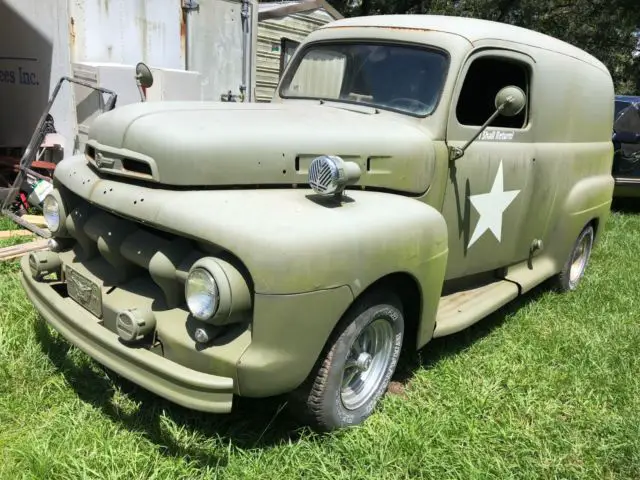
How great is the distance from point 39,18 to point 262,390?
614 cm

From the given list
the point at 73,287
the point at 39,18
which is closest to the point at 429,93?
the point at 73,287

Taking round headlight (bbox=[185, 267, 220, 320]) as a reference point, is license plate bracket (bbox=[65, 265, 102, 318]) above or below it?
below

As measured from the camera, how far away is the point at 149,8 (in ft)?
22.8

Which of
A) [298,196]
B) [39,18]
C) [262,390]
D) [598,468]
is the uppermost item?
[39,18]

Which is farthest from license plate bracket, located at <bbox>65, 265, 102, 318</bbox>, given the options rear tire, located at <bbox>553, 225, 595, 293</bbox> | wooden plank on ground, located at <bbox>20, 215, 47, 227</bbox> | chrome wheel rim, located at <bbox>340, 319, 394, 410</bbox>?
rear tire, located at <bbox>553, 225, 595, 293</bbox>

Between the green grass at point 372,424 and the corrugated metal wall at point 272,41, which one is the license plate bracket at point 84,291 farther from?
the corrugated metal wall at point 272,41

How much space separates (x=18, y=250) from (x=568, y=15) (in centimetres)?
2125

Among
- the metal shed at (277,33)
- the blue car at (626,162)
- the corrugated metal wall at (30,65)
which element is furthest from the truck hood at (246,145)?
the metal shed at (277,33)

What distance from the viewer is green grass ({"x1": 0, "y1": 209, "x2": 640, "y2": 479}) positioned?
8.52 ft

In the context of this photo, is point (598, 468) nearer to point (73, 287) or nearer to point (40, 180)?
point (73, 287)

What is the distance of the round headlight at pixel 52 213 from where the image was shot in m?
3.21

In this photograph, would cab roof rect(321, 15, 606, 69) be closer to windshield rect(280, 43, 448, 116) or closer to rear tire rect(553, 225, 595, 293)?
windshield rect(280, 43, 448, 116)

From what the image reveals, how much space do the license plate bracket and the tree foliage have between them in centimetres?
1923

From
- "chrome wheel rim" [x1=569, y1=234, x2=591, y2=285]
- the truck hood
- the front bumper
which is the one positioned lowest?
"chrome wheel rim" [x1=569, y1=234, x2=591, y2=285]
